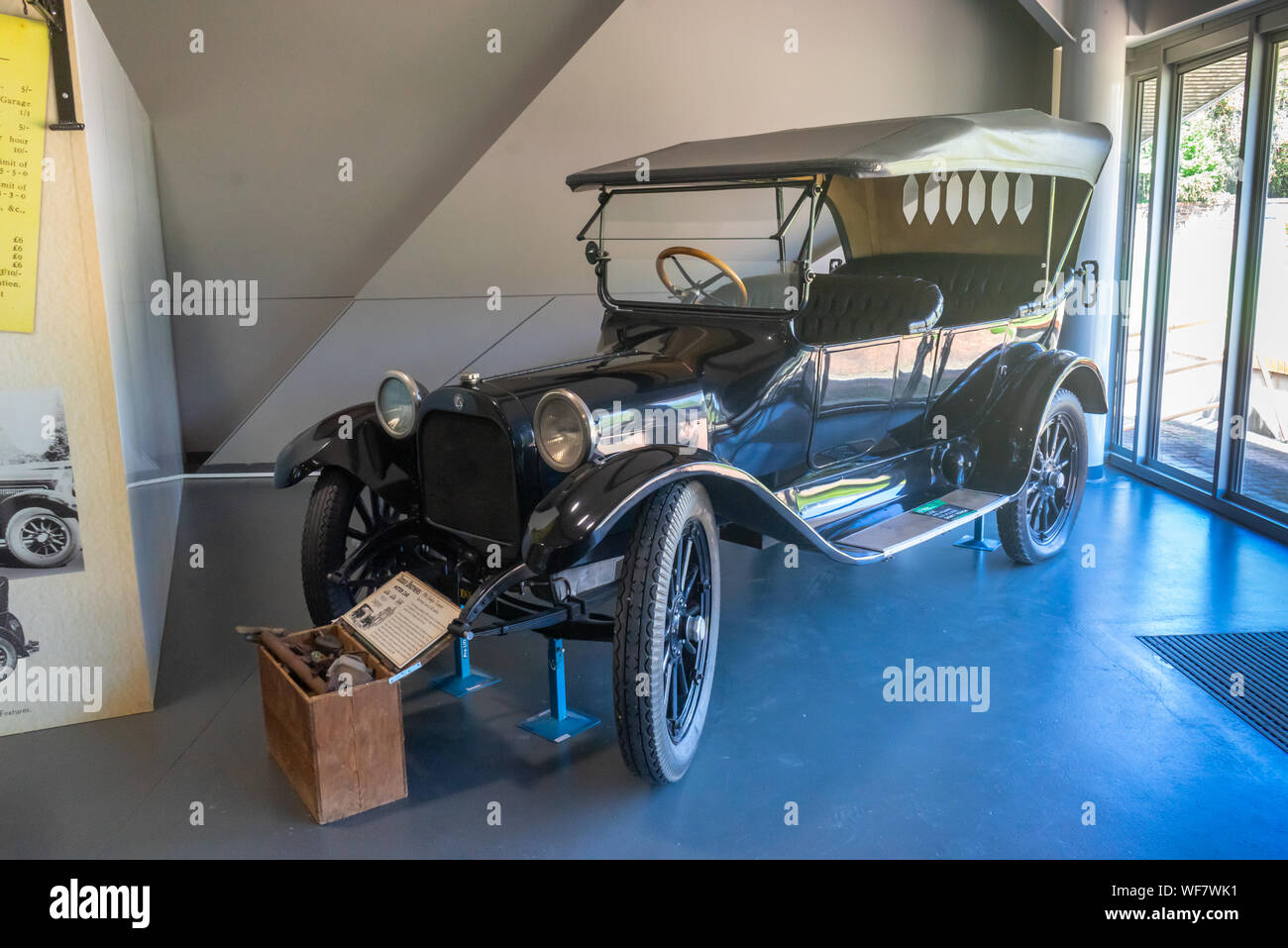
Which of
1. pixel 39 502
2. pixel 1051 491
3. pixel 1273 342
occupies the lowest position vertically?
pixel 1051 491

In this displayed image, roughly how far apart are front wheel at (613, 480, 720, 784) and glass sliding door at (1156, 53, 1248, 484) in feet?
11.8

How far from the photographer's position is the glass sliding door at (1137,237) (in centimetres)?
593

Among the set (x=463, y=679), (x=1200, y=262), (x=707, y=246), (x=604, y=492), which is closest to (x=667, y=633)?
(x=604, y=492)

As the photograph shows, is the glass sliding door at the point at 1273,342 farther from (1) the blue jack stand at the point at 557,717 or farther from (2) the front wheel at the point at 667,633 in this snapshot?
(1) the blue jack stand at the point at 557,717

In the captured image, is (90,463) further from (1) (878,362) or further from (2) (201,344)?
(2) (201,344)

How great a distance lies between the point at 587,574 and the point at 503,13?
16.3 ft

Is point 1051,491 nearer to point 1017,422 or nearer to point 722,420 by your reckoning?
point 1017,422

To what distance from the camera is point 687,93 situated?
6.35 meters

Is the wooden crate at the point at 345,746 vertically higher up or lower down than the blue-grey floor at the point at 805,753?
higher up

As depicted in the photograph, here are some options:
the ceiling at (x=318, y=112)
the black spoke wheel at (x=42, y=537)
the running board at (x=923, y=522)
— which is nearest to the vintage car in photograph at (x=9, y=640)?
the black spoke wheel at (x=42, y=537)

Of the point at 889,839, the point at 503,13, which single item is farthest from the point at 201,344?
the point at 889,839

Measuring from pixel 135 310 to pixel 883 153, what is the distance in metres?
3.22

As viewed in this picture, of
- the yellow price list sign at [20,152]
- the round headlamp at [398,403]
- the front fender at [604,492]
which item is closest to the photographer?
the front fender at [604,492]

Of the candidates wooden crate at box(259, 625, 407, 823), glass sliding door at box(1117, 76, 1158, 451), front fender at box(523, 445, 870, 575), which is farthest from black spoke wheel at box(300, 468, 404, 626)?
glass sliding door at box(1117, 76, 1158, 451)
